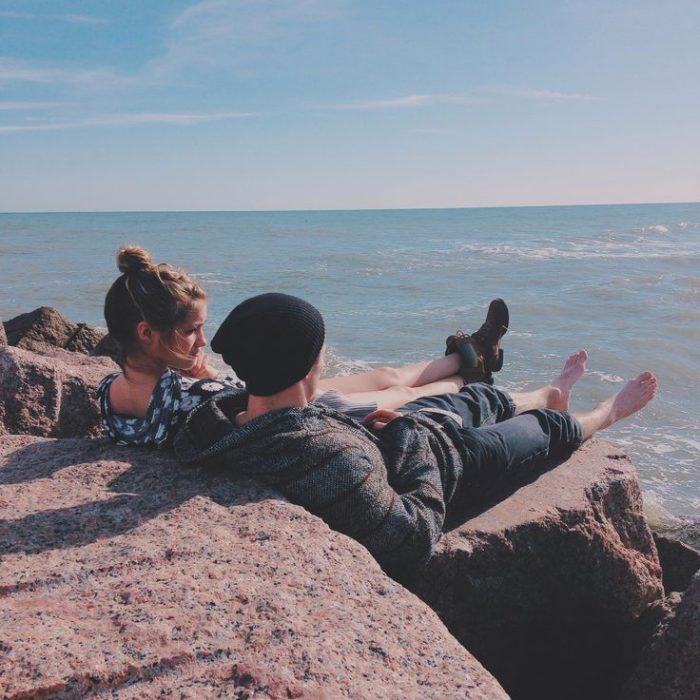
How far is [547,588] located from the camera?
11.0 ft

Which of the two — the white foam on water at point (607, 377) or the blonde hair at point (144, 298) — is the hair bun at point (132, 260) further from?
the white foam on water at point (607, 377)

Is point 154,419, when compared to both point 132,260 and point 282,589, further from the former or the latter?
point 282,589

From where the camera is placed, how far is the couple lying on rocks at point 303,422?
2.67 m

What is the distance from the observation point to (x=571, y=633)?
3488 mm

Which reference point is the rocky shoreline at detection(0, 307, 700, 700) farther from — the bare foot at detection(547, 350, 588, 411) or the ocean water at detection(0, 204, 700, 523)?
the ocean water at detection(0, 204, 700, 523)

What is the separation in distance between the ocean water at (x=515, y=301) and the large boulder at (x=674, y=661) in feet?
10.6

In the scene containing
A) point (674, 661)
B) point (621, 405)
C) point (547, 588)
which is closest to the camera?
point (674, 661)

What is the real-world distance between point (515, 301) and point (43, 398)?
14389mm

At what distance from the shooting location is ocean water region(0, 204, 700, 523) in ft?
27.4

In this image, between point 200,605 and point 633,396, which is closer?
point 200,605

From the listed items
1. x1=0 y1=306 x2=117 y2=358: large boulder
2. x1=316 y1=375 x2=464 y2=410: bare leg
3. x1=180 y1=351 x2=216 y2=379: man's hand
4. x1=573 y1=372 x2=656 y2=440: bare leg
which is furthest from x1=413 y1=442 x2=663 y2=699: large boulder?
x1=0 y1=306 x2=117 y2=358: large boulder

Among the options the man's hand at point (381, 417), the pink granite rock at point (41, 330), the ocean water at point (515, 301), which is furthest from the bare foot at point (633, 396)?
the pink granite rock at point (41, 330)

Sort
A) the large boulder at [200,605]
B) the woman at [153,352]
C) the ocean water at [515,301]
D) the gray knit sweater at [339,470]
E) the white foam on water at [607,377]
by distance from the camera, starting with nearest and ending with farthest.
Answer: the large boulder at [200,605]
the gray knit sweater at [339,470]
the woman at [153,352]
the ocean water at [515,301]
the white foam on water at [607,377]

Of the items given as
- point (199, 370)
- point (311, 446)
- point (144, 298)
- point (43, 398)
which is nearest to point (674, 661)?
point (311, 446)
